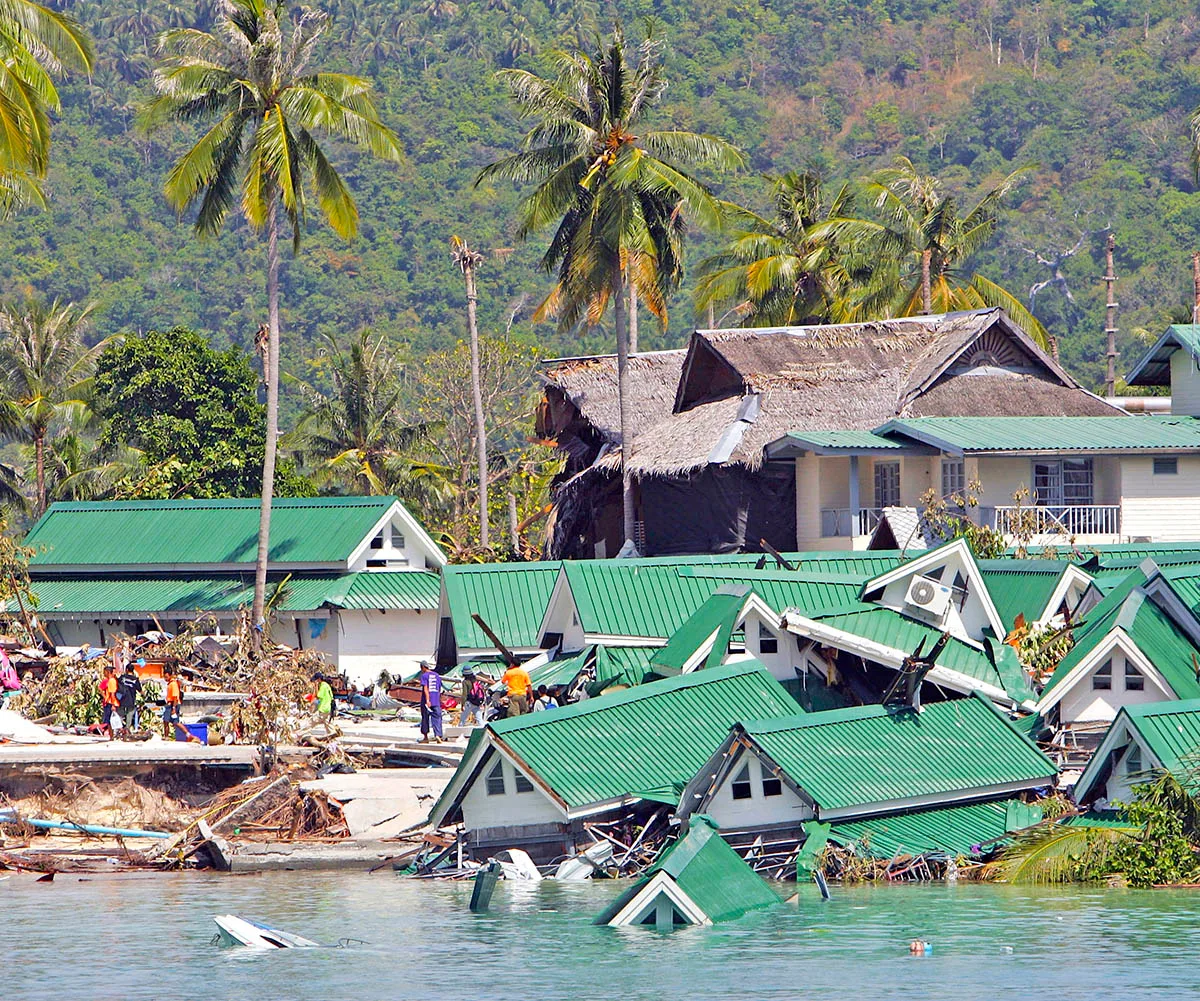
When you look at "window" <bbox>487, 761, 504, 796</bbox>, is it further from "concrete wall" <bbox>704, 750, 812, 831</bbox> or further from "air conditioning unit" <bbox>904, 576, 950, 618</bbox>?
"air conditioning unit" <bbox>904, 576, 950, 618</bbox>

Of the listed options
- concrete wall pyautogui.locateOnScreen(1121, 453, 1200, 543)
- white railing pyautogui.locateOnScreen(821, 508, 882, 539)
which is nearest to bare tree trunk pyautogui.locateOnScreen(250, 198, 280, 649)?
white railing pyautogui.locateOnScreen(821, 508, 882, 539)

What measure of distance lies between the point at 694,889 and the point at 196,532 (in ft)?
83.9

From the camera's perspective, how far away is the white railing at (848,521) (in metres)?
41.2

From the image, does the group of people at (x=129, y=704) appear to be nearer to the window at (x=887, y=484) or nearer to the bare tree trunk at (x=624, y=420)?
the bare tree trunk at (x=624, y=420)

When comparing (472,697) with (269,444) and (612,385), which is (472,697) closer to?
(269,444)

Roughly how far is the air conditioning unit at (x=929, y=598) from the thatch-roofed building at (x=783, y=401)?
1248 centimetres

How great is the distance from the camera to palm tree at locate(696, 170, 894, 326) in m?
53.8

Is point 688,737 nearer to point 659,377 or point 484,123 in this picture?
point 659,377

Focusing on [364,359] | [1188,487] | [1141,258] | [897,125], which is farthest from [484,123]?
[1188,487]

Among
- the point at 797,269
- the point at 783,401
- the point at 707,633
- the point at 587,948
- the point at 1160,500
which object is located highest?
the point at 797,269

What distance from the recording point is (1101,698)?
2908 cm

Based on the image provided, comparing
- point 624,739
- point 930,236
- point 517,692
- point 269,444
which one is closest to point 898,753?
point 624,739

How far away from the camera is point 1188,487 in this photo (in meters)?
42.3

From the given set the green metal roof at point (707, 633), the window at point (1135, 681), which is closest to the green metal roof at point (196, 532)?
the green metal roof at point (707, 633)
